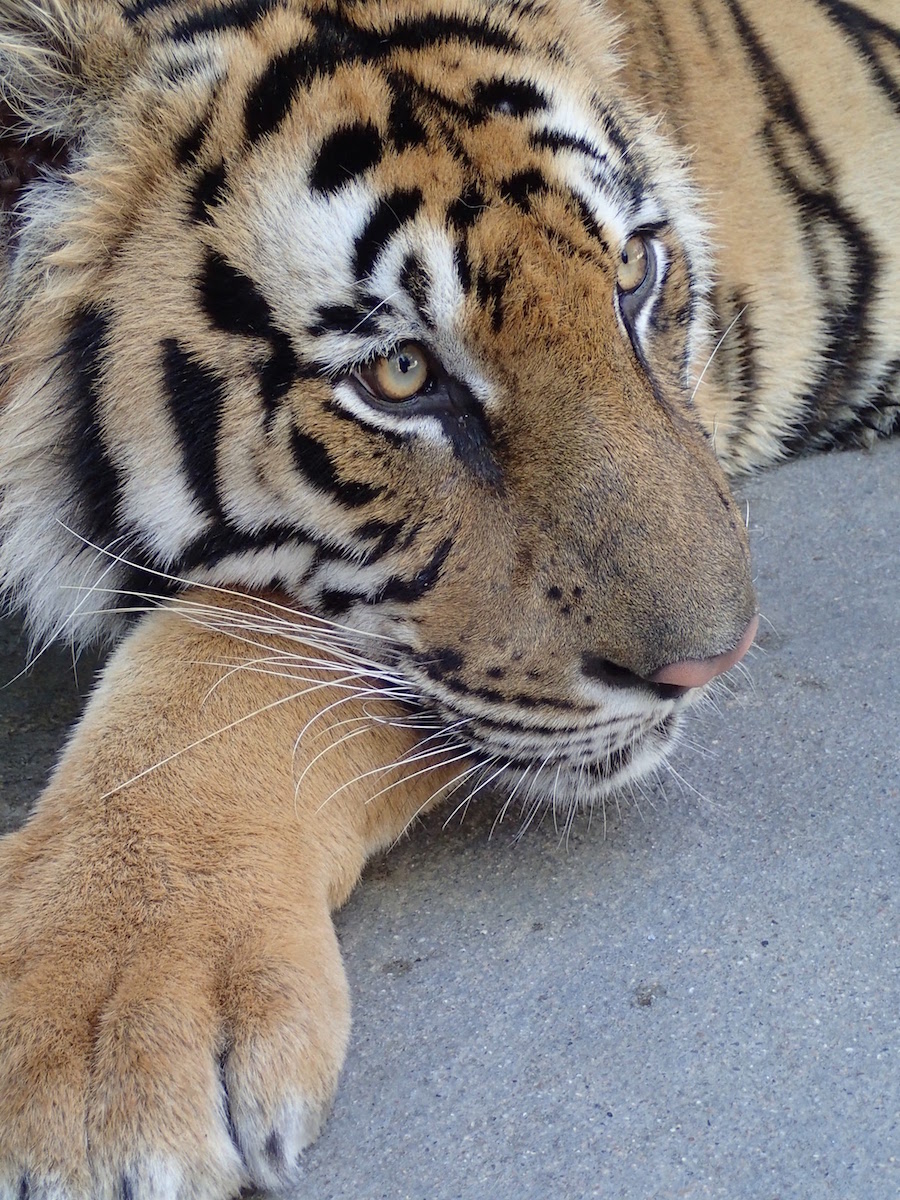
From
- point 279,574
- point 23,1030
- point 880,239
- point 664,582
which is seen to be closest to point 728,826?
point 664,582

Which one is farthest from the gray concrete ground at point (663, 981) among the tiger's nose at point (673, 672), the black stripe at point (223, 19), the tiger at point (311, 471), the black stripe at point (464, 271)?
the black stripe at point (223, 19)

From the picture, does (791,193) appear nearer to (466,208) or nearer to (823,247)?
(823,247)

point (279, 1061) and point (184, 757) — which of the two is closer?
point (279, 1061)

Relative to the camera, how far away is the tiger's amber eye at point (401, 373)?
134cm

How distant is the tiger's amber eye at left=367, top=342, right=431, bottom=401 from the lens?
134 cm

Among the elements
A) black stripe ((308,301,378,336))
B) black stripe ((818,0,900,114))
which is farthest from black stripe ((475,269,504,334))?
black stripe ((818,0,900,114))

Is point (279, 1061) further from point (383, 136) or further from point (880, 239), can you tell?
point (880, 239)

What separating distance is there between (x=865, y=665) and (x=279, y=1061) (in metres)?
0.96

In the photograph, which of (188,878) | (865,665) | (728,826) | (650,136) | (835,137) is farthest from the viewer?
(835,137)

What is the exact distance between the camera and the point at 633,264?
4.90ft

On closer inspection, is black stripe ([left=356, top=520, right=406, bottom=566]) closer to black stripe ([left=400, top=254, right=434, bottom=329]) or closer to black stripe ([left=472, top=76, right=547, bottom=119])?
black stripe ([left=400, top=254, right=434, bottom=329])

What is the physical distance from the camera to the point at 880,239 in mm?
2316

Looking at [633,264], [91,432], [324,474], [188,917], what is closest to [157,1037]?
[188,917]

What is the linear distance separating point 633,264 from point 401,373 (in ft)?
1.09
